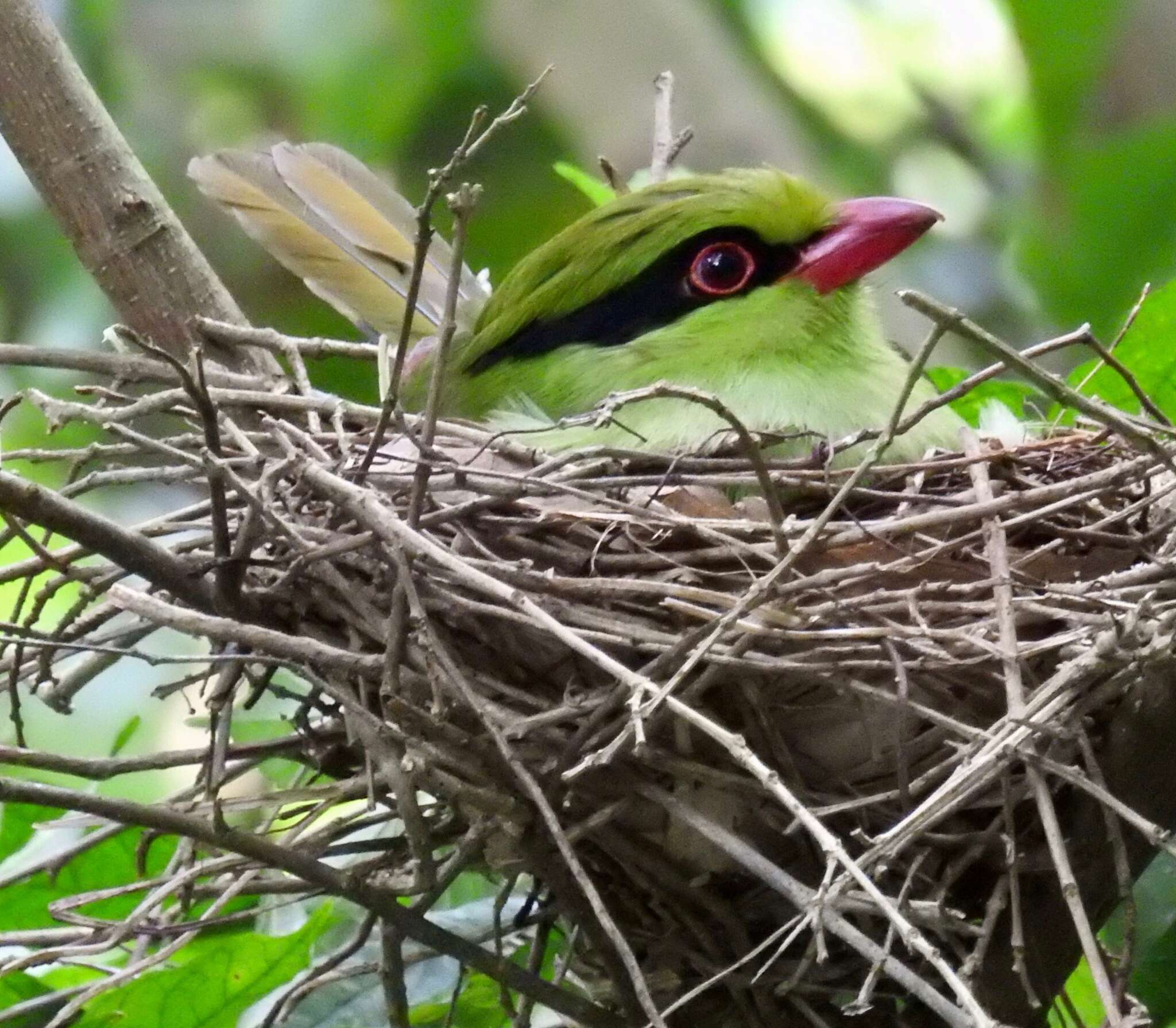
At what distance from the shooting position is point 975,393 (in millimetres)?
2492

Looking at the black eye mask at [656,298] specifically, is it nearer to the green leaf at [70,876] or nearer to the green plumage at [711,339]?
the green plumage at [711,339]

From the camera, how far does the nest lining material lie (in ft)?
5.31

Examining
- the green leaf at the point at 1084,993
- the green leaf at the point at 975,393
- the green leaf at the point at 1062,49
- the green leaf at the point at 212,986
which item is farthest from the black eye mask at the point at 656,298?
the green leaf at the point at 1062,49

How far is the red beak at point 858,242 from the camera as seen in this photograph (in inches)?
96.0

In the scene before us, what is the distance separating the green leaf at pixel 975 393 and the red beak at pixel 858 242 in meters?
0.19

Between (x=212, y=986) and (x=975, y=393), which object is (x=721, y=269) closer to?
(x=975, y=393)

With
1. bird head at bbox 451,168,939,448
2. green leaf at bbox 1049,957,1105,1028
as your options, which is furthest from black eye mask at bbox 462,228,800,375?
green leaf at bbox 1049,957,1105,1028

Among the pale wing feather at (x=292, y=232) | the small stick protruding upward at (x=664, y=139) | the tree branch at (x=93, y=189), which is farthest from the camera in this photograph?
the small stick protruding upward at (x=664, y=139)

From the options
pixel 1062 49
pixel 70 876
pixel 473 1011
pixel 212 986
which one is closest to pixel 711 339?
pixel 473 1011

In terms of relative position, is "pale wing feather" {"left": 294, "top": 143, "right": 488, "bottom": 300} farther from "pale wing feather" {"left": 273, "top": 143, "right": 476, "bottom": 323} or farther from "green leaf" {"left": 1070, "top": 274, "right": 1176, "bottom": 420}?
"green leaf" {"left": 1070, "top": 274, "right": 1176, "bottom": 420}

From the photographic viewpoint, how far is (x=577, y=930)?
1.98 metres

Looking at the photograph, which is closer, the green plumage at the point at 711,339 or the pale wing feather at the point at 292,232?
the green plumage at the point at 711,339

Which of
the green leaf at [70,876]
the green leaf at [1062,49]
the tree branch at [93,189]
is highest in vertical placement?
the green leaf at [1062,49]

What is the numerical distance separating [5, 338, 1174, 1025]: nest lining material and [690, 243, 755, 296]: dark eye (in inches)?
19.9
